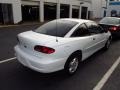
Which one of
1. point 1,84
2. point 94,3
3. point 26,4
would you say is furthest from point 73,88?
point 94,3

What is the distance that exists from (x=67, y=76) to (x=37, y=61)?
3.79ft

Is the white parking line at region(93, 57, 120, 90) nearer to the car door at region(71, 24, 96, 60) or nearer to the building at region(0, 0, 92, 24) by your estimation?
the car door at region(71, 24, 96, 60)

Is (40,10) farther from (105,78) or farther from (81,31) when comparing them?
(105,78)

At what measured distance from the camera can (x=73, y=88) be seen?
13.0ft

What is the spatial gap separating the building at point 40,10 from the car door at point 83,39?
14.9 metres

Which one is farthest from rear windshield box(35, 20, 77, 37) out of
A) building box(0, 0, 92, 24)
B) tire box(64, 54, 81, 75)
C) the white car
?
building box(0, 0, 92, 24)

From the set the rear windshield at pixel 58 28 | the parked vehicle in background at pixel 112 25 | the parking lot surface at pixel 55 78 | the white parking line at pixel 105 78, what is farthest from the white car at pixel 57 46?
the parked vehicle in background at pixel 112 25

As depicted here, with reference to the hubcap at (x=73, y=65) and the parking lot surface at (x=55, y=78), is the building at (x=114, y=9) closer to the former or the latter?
the parking lot surface at (x=55, y=78)

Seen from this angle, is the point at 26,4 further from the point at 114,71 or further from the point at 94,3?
the point at 94,3

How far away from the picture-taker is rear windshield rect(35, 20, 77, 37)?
4.53 m

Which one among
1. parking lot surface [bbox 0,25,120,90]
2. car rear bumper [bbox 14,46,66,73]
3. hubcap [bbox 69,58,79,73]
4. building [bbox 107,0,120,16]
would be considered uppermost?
building [bbox 107,0,120,16]

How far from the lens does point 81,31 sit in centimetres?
493

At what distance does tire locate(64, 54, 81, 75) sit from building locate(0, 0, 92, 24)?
15.3 m

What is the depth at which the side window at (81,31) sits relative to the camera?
4664 mm
